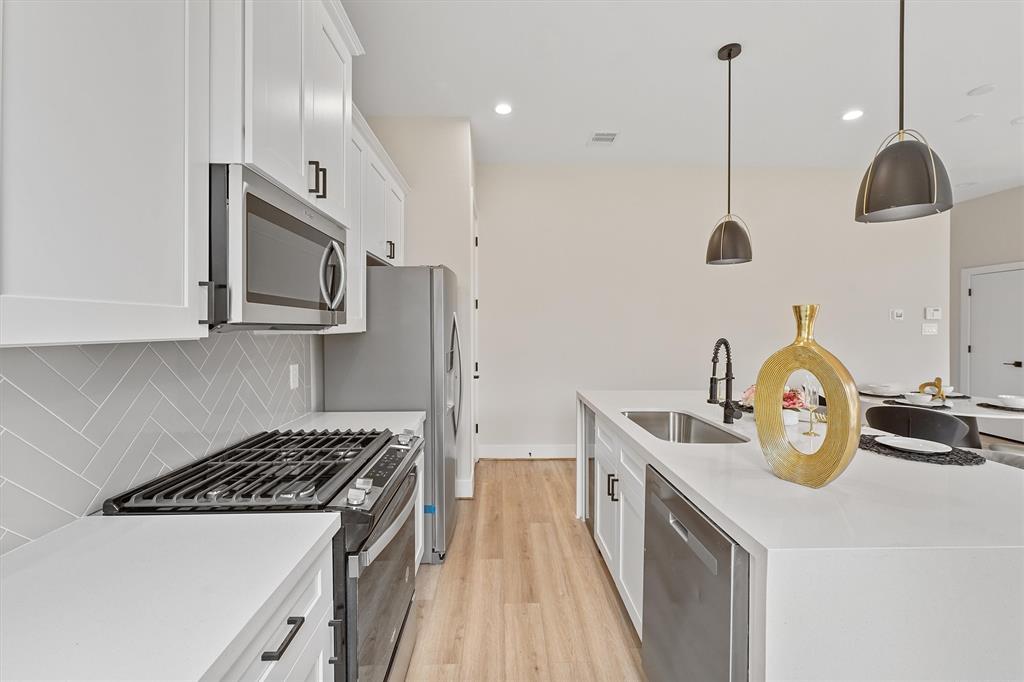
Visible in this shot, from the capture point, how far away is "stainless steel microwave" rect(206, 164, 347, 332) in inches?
43.6

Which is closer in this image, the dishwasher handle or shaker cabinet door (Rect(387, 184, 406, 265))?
the dishwasher handle

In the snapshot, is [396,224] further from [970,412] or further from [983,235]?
[983,235]

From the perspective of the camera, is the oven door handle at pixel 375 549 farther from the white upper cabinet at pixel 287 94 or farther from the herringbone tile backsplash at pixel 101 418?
the white upper cabinet at pixel 287 94

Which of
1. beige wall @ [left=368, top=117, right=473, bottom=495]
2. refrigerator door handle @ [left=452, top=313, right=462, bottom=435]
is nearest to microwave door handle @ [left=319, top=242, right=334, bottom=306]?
refrigerator door handle @ [left=452, top=313, right=462, bottom=435]

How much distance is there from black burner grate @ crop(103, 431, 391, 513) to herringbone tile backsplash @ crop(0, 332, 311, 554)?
0.23 feet

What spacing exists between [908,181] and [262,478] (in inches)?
84.8

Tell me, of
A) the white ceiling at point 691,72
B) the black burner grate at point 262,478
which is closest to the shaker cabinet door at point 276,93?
the black burner grate at point 262,478

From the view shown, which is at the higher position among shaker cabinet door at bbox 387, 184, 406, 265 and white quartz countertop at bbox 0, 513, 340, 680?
shaker cabinet door at bbox 387, 184, 406, 265

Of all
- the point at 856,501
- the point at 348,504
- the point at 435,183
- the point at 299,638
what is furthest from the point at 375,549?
the point at 435,183

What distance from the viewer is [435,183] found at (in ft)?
12.0

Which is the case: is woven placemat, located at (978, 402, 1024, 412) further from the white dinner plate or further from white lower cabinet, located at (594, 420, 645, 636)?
white lower cabinet, located at (594, 420, 645, 636)

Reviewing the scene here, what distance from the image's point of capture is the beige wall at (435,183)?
12.0ft

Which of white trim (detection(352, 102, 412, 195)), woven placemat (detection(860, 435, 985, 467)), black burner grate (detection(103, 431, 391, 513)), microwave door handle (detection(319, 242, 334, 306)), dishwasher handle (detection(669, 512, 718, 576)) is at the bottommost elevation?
dishwasher handle (detection(669, 512, 718, 576))

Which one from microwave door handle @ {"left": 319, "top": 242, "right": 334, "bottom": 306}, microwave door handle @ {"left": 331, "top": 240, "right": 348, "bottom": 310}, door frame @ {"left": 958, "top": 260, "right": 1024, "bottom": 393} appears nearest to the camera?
microwave door handle @ {"left": 319, "top": 242, "right": 334, "bottom": 306}
